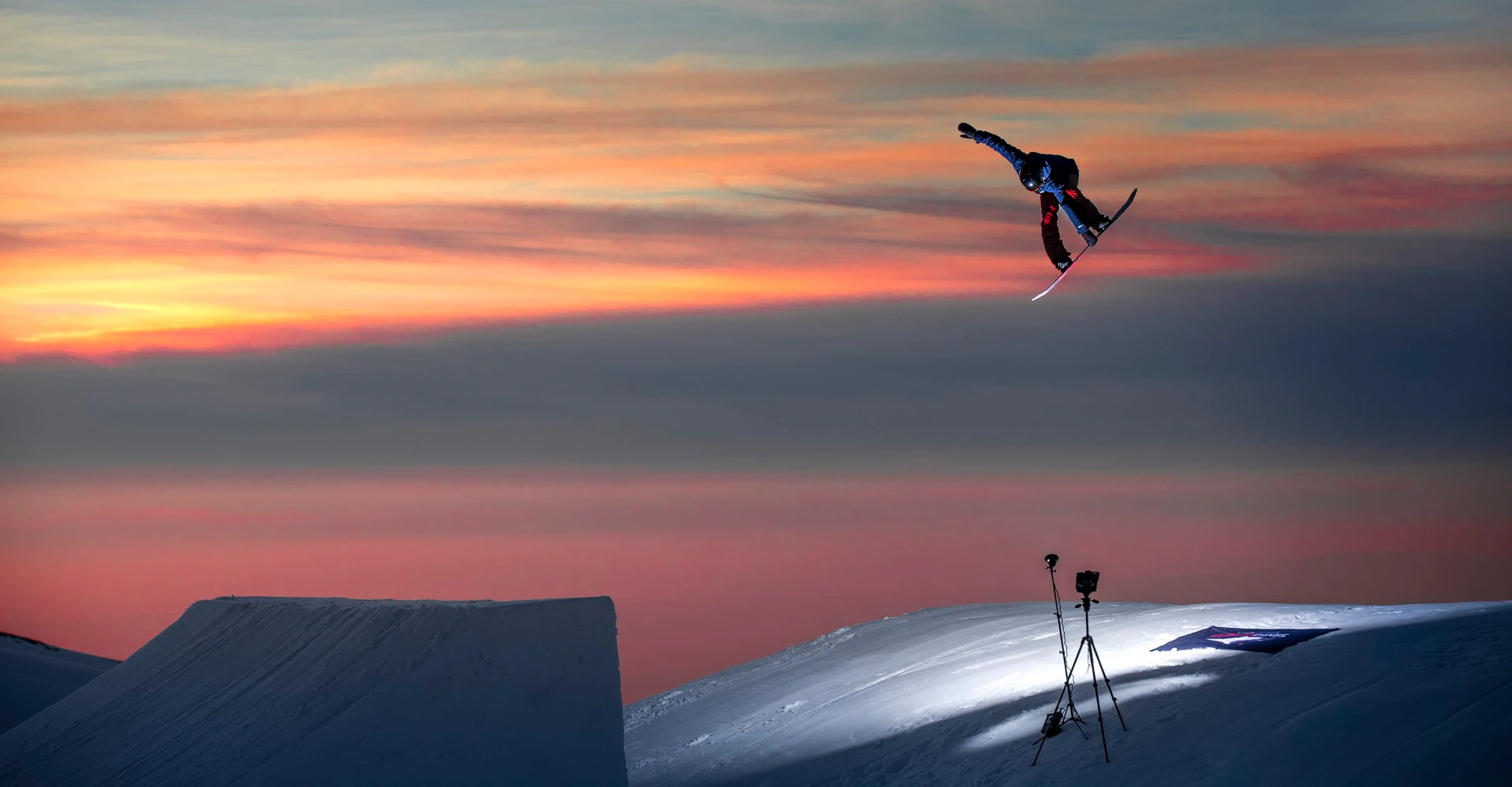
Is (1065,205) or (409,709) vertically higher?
(1065,205)

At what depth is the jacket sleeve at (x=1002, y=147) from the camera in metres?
14.4

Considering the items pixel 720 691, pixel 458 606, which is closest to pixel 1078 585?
pixel 458 606

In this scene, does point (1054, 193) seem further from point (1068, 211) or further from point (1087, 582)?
point (1087, 582)

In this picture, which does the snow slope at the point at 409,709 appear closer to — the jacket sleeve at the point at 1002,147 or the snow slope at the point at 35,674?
the jacket sleeve at the point at 1002,147

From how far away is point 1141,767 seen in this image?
13.6m

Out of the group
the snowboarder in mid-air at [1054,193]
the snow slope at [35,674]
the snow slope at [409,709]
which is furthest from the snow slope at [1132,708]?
the snow slope at [35,674]

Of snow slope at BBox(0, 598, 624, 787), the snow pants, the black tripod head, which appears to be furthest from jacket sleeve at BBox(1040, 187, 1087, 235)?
snow slope at BBox(0, 598, 624, 787)

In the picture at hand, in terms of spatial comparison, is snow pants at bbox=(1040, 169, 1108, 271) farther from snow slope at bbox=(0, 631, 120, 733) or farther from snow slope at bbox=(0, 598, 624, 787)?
snow slope at bbox=(0, 631, 120, 733)

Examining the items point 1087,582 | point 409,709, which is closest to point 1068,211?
point 1087,582

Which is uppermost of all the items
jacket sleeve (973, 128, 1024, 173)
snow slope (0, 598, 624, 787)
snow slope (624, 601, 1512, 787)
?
jacket sleeve (973, 128, 1024, 173)

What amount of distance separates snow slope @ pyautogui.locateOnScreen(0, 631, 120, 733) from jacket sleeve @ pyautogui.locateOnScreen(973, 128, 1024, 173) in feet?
76.7

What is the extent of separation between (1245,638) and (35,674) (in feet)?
88.5

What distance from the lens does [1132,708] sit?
49.6ft

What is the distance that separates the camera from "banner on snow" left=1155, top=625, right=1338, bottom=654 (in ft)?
52.7
